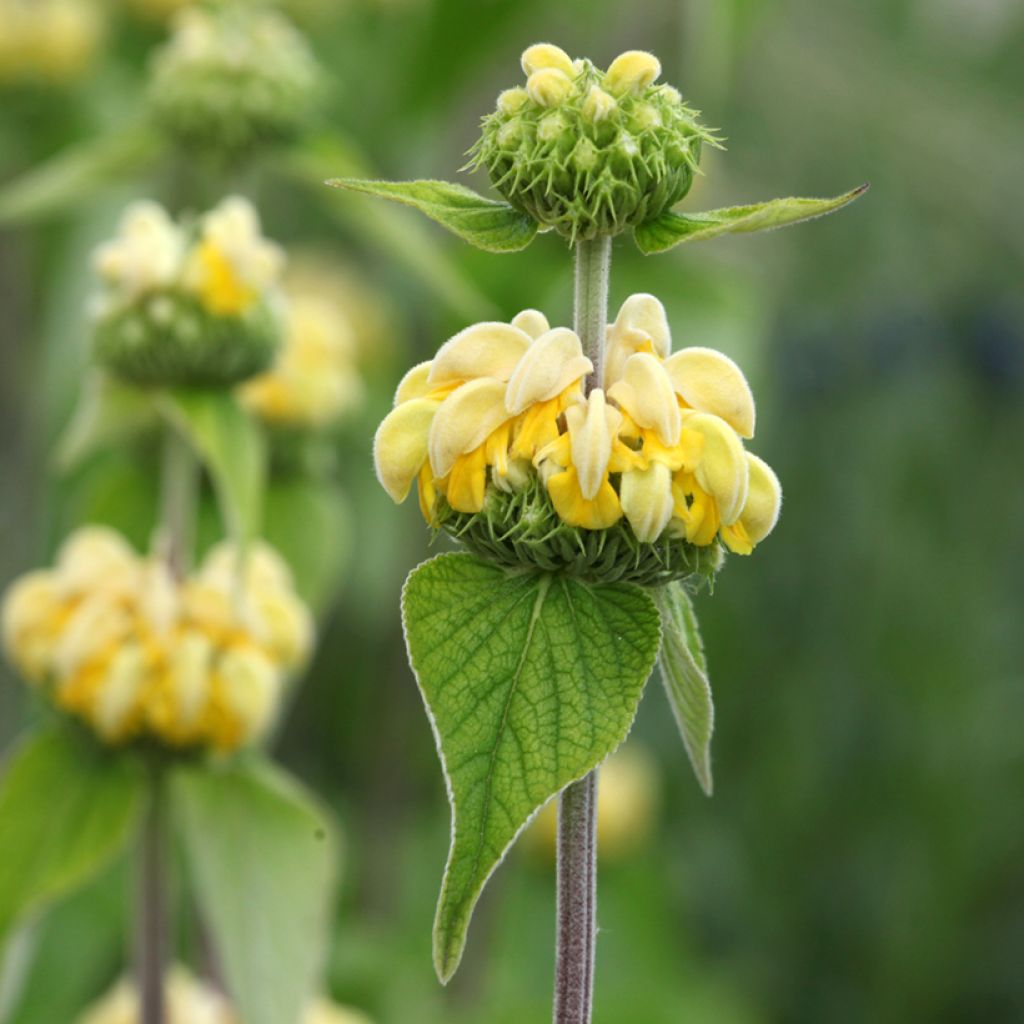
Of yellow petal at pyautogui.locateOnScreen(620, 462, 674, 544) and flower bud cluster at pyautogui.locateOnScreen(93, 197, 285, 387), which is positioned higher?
flower bud cluster at pyautogui.locateOnScreen(93, 197, 285, 387)

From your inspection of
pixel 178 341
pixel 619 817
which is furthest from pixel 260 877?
pixel 619 817

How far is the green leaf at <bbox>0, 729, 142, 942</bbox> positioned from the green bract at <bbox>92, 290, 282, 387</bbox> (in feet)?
0.65

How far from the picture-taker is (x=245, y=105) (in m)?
1.07

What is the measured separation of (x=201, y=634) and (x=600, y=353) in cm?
43

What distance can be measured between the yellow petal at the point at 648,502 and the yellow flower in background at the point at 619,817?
4.77 ft

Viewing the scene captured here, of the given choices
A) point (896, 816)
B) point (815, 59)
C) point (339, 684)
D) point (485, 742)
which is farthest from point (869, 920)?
point (485, 742)

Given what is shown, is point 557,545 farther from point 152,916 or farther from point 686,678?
point 152,916

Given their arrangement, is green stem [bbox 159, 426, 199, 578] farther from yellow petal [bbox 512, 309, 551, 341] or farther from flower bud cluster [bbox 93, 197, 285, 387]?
yellow petal [bbox 512, 309, 551, 341]

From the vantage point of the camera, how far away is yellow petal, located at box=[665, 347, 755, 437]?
54cm

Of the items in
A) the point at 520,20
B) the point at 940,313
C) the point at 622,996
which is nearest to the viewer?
the point at 520,20

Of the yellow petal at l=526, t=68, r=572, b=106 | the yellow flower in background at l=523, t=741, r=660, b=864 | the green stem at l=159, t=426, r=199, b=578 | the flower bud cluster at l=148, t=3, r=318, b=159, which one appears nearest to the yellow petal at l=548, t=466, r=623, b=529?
the yellow petal at l=526, t=68, r=572, b=106

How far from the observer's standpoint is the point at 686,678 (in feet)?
1.76

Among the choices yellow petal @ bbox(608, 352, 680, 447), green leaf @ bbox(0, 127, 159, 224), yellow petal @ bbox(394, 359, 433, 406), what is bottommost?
yellow petal @ bbox(608, 352, 680, 447)

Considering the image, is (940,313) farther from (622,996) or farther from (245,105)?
(245,105)
